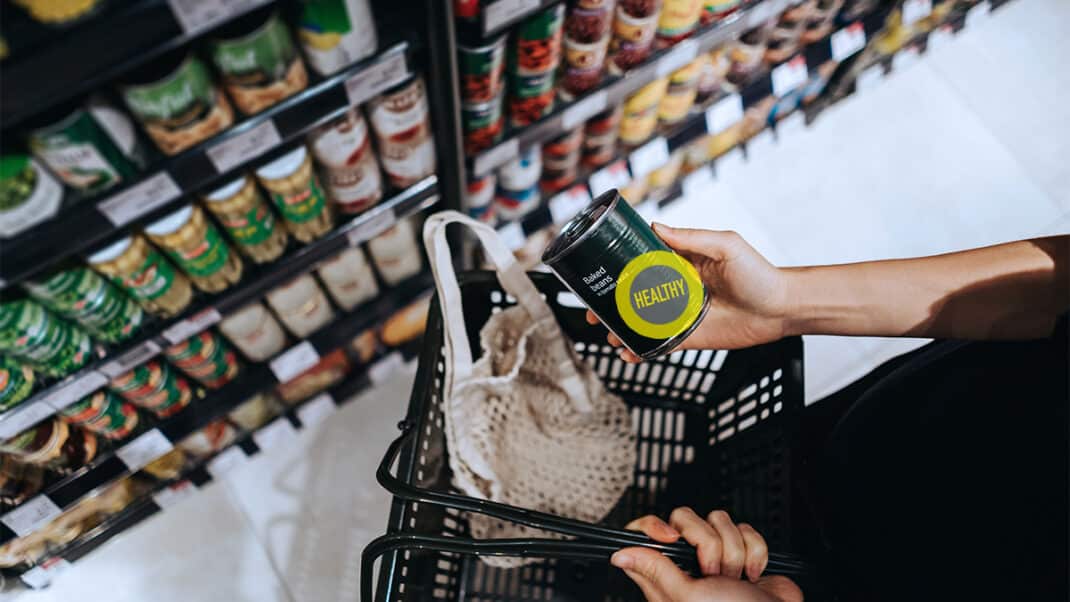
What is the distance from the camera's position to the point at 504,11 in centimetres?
112

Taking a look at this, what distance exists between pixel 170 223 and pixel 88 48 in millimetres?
361

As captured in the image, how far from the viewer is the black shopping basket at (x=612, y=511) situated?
0.90m

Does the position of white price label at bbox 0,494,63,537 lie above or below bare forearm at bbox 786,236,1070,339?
below

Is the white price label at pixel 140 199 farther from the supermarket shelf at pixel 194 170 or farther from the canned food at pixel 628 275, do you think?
the canned food at pixel 628 275

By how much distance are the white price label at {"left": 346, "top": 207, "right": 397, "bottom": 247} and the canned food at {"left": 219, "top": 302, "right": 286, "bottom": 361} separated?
0.24 meters

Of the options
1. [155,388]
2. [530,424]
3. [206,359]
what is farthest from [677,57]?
[155,388]

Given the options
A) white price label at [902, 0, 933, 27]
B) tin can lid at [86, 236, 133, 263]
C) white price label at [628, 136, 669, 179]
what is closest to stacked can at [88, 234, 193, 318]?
tin can lid at [86, 236, 133, 263]

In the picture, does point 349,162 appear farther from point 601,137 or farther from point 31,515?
point 31,515

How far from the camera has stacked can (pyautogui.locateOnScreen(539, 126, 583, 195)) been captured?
1.66m

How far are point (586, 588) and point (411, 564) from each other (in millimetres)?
326

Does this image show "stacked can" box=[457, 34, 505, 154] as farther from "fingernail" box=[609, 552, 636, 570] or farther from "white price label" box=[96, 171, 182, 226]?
"fingernail" box=[609, 552, 636, 570]

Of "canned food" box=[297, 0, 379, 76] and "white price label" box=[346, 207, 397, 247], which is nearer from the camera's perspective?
"canned food" box=[297, 0, 379, 76]

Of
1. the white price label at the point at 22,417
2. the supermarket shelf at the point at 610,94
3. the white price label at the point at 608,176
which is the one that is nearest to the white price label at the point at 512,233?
the white price label at the point at 608,176

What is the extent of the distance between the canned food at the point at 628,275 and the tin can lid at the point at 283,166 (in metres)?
0.47
